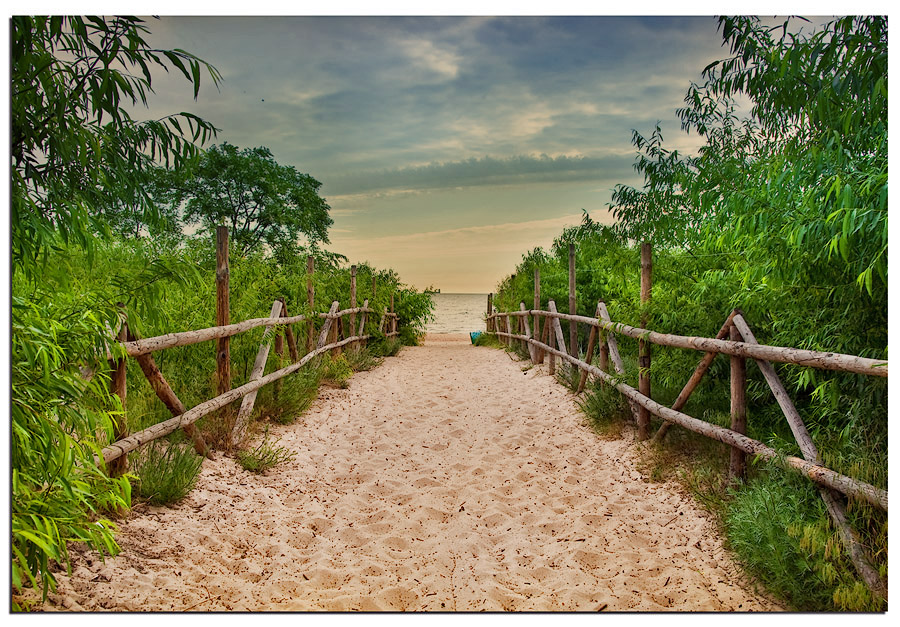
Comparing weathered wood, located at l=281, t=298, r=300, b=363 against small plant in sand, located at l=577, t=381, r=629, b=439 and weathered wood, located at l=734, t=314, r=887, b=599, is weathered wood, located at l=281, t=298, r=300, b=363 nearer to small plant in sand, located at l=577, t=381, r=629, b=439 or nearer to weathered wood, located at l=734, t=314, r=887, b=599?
small plant in sand, located at l=577, t=381, r=629, b=439

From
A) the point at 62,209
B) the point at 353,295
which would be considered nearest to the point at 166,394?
the point at 62,209

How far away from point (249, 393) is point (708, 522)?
365 centimetres

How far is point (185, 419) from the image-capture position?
12.3ft

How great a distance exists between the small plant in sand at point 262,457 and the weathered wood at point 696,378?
2.89 metres

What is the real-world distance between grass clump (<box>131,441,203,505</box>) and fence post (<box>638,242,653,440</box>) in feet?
11.2

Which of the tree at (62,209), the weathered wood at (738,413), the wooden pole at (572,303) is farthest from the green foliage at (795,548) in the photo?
the wooden pole at (572,303)

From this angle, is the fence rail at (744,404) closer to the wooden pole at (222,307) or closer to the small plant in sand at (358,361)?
the wooden pole at (222,307)

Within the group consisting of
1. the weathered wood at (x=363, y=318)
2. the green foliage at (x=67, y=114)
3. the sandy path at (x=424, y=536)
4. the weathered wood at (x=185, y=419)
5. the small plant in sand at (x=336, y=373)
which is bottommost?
the sandy path at (x=424, y=536)

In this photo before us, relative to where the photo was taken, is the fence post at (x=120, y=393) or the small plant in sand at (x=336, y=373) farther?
the small plant in sand at (x=336, y=373)

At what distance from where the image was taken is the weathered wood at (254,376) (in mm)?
4570

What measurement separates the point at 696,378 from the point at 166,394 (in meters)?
3.50

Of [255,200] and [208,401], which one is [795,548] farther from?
[255,200]

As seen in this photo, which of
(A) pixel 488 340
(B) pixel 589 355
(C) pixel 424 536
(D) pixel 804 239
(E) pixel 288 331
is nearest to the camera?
(D) pixel 804 239

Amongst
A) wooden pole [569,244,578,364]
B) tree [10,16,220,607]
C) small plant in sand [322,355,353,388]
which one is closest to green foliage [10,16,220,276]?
tree [10,16,220,607]
